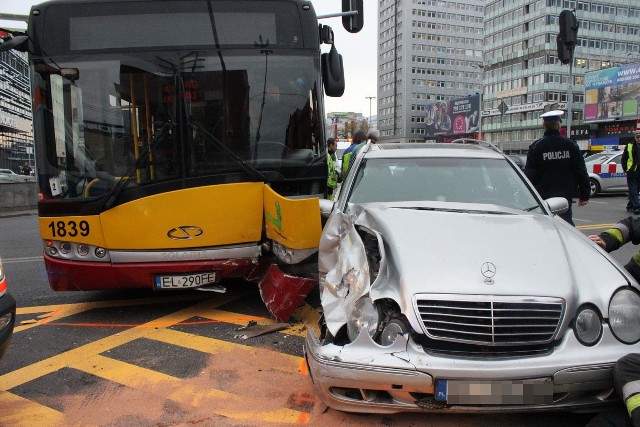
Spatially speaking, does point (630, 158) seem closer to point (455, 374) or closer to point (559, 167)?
point (559, 167)

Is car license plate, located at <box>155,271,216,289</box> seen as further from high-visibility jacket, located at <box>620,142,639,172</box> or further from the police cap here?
high-visibility jacket, located at <box>620,142,639,172</box>

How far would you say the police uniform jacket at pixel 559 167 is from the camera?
5.75 metres

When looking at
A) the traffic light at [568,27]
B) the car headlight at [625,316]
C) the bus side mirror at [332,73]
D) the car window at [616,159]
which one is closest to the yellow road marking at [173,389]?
the car headlight at [625,316]

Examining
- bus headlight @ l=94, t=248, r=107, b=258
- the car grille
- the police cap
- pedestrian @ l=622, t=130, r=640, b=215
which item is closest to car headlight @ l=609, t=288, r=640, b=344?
the car grille

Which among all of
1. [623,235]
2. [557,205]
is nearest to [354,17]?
[557,205]

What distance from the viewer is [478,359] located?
100 inches

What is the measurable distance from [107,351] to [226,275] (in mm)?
1195

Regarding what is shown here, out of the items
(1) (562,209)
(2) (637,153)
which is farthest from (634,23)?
(1) (562,209)

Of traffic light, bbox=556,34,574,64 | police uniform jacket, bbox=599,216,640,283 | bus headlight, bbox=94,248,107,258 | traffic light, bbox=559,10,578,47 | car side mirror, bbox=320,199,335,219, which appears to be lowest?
bus headlight, bbox=94,248,107,258

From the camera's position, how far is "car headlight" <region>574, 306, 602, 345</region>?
2.62 metres

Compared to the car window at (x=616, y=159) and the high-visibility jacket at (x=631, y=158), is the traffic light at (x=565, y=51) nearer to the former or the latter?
the high-visibility jacket at (x=631, y=158)

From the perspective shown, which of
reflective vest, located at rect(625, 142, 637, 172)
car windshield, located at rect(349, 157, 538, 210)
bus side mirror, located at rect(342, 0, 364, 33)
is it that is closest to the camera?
car windshield, located at rect(349, 157, 538, 210)

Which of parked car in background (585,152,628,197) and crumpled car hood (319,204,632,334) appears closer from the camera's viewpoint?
crumpled car hood (319,204,632,334)

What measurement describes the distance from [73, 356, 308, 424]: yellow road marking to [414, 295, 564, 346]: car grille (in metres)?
1.07
